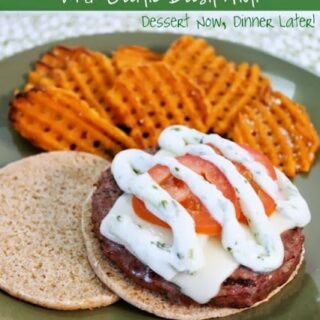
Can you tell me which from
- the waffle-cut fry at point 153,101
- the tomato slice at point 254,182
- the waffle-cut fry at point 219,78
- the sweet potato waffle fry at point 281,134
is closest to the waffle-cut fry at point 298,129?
the sweet potato waffle fry at point 281,134

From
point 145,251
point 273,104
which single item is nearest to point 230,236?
point 145,251

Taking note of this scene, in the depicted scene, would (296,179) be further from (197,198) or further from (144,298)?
(144,298)

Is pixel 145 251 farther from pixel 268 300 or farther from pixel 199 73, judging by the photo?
pixel 199 73

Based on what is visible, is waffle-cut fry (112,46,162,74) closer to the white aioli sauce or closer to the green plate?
the green plate

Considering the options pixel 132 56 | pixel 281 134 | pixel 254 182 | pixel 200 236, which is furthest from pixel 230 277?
pixel 132 56

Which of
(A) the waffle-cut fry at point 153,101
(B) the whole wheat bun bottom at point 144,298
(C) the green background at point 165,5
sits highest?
(C) the green background at point 165,5

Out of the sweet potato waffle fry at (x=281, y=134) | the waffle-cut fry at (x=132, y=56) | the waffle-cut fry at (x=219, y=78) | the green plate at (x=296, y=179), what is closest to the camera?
the green plate at (x=296, y=179)

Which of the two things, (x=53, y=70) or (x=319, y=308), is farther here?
(x=53, y=70)

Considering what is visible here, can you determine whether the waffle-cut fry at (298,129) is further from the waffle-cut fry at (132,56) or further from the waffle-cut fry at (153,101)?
the waffle-cut fry at (132,56)
